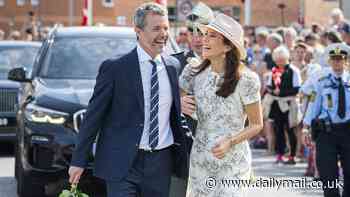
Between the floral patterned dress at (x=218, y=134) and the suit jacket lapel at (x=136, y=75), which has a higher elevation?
the suit jacket lapel at (x=136, y=75)

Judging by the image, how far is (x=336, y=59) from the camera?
9.67 metres

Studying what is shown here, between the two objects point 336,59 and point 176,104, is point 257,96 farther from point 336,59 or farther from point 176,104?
point 336,59

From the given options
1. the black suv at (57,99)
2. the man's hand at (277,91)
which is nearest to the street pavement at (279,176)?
the man's hand at (277,91)

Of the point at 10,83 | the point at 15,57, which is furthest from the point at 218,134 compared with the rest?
the point at 15,57

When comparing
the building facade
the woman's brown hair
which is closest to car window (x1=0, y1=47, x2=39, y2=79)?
the woman's brown hair

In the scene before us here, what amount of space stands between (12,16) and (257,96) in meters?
64.1

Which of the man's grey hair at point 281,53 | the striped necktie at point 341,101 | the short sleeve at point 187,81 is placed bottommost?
the striped necktie at point 341,101

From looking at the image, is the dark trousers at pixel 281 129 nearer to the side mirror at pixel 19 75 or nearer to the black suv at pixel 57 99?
the black suv at pixel 57 99

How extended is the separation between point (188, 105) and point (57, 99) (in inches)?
169

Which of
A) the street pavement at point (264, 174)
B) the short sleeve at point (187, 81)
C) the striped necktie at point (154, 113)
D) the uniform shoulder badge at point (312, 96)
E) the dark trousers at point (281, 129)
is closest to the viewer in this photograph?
the striped necktie at point (154, 113)

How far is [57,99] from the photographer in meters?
10.7

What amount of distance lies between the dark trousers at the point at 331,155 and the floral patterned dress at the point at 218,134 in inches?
118

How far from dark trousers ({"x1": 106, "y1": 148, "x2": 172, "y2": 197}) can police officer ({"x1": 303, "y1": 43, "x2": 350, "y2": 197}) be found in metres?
3.21

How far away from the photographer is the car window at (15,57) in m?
17.2
